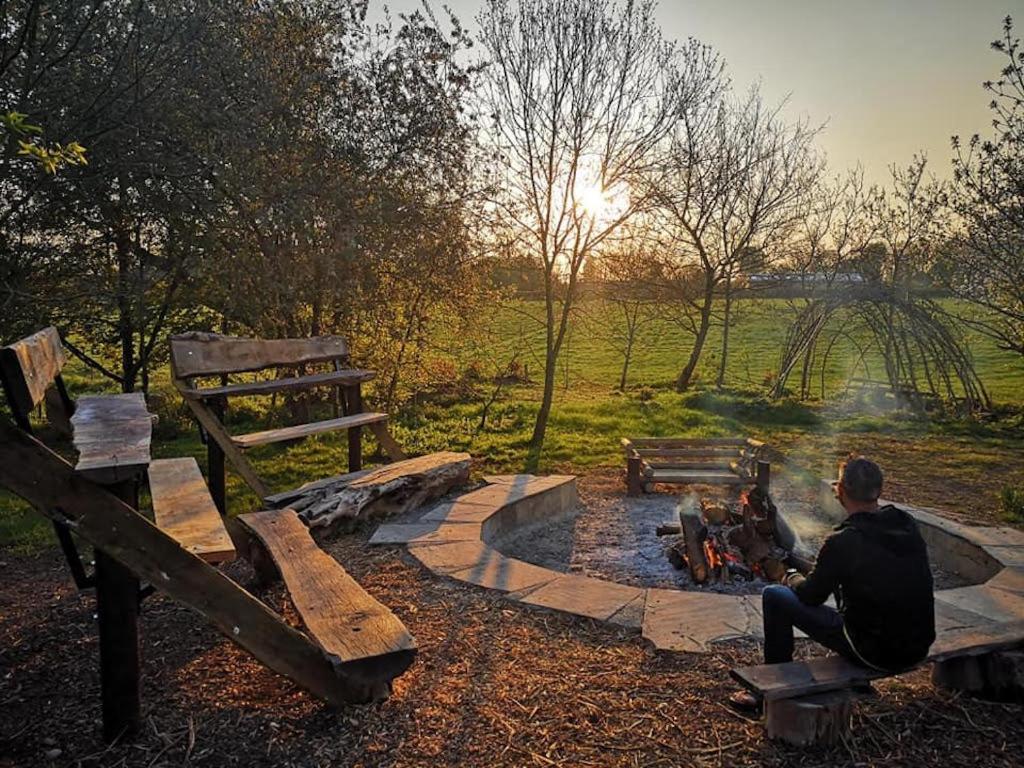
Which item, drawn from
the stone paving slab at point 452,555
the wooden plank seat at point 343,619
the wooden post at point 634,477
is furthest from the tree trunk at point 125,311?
the wooden post at point 634,477

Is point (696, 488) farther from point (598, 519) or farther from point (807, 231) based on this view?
point (807, 231)

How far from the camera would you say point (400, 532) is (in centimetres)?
456

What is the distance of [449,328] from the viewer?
9.14m

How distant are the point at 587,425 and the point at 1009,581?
670 centimetres

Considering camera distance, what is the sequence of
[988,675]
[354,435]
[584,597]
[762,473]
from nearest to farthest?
[988,675] < [584,597] < [354,435] < [762,473]

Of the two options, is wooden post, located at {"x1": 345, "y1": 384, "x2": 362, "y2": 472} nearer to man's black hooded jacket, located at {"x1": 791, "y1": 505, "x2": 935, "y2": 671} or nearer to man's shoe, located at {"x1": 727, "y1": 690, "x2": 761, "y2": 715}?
man's shoe, located at {"x1": 727, "y1": 690, "x2": 761, "y2": 715}

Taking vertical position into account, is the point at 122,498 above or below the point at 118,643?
above

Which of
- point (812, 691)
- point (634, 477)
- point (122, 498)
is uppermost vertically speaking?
point (122, 498)

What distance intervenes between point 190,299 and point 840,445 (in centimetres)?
825

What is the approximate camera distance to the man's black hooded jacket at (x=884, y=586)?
2.31 meters

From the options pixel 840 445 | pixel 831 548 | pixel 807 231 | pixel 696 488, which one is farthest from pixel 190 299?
pixel 807 231

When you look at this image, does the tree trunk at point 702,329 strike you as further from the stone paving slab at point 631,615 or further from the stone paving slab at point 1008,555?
the stone paving slab at point 631,615

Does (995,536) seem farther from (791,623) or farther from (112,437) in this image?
(112,437)

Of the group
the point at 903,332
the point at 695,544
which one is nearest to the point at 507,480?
the point at 695,544
